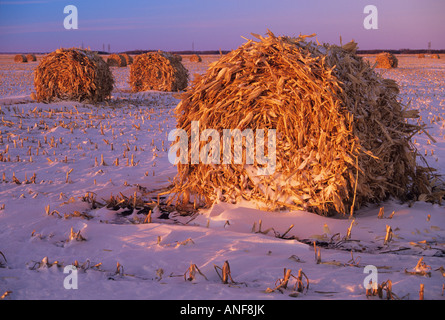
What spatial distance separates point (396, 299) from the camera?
87.4 inches

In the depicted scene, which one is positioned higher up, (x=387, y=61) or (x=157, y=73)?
(x=387, y=61)

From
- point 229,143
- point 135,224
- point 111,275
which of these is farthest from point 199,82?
point 111,275

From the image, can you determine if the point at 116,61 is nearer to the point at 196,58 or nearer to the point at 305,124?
the point at 196,58

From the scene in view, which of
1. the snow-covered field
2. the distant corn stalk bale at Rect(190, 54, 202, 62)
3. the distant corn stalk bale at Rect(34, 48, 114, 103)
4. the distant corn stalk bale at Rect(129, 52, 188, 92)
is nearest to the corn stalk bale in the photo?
the snow-covered field

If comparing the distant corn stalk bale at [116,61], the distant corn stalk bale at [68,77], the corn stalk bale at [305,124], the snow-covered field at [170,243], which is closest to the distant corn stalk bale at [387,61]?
the distant corn stalk bale at [116,61]

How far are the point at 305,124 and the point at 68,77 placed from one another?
31.8 feet

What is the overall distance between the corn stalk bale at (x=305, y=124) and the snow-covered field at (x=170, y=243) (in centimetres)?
21

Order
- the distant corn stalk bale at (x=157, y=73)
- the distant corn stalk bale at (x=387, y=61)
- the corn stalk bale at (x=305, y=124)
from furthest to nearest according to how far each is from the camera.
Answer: the distant corn stalk bale at (x=387, y=61) → the distant corn stalk bale at (x=157, y=73) → the corn stalk bale at (x=305, y=124)

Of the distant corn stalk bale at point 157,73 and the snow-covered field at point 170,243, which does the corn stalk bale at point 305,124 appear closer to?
the snow-covered field at point 170,243

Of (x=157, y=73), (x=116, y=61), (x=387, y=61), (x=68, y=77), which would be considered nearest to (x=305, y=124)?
(x=68, y=77)

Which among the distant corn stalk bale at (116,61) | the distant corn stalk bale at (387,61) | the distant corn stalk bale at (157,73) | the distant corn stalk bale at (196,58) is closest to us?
the distant corn stalk bale at (157,73)

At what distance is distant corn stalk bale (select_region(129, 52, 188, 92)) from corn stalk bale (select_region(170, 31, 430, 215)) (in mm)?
11455

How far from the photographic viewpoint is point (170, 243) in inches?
125

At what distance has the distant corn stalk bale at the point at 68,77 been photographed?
11859 mm
